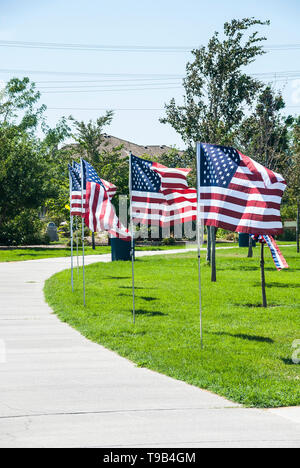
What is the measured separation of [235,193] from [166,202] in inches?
108

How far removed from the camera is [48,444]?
16.8ft

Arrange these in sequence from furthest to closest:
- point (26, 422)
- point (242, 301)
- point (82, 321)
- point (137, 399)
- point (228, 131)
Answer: point (228, 131) < point (242, 301) < point (82, 321) < point (137, 399) < point (26, 422)

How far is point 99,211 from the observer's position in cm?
1520

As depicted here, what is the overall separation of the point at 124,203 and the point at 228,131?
1673 centimetres

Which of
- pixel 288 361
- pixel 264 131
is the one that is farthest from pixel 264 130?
pixel 288 361

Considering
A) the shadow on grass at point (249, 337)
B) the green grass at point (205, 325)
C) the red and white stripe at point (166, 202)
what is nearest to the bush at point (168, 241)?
the green grass at point (205, 325)

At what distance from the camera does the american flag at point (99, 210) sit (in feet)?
49.2

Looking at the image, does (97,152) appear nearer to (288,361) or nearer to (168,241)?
(168,241)

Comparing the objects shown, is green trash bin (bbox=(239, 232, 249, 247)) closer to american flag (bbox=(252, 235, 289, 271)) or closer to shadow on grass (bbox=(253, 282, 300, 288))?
shadow on grass (bbox=(253, 282, 300, 288))

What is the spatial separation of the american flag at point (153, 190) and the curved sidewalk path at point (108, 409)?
147 inches

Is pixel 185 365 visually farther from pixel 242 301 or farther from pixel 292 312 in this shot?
pixel 242 301

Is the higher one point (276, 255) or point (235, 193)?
point (235, 193)

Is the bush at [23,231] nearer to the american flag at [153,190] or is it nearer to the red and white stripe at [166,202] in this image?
the red and white stripe at [166,202]
